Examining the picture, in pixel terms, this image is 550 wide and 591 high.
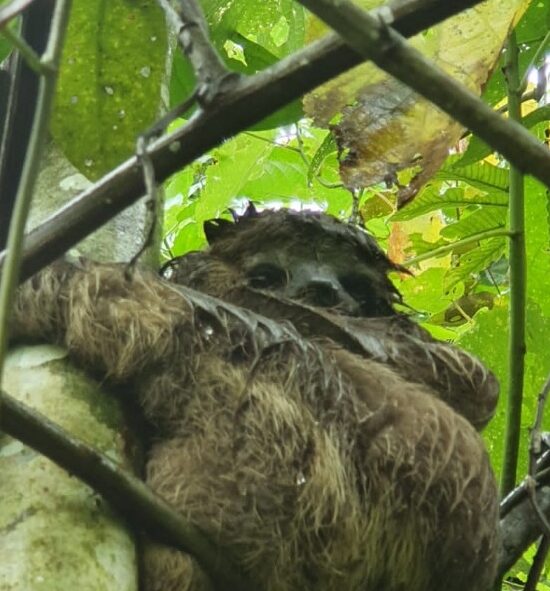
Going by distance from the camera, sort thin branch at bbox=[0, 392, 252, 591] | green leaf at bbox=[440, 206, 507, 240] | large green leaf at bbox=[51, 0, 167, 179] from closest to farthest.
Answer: thin branch at bbox=[0, 392, 252, 591], large green leaf at bbox=[51, 0, 167, 179], green leaf at bbox=[440, 206, 507, 240]

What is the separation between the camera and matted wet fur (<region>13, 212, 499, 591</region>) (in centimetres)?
217

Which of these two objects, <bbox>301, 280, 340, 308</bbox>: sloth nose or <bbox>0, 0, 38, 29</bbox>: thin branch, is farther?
<bbox>301, 280, 340, 308</bbox>: sloth nose

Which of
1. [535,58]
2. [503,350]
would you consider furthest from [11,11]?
[503,350]

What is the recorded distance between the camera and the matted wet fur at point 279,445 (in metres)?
2.17

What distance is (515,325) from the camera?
115 inches

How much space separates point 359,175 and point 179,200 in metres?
2.94

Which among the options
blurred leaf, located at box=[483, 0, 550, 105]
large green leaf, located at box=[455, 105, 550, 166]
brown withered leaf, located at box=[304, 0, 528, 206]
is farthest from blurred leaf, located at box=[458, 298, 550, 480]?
brown withered leaf, located at box=[304, 0, 528, 206]

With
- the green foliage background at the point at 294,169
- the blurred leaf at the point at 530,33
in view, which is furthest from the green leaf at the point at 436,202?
the blurred leaf at the point at 530,33

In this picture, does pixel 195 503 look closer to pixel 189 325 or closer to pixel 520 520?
pixel 189 325

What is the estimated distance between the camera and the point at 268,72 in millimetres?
1417

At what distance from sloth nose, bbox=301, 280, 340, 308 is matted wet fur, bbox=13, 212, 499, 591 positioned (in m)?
0.56

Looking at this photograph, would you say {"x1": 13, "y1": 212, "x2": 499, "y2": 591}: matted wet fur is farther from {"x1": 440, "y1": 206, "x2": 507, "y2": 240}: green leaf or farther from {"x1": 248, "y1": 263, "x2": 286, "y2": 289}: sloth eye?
{"x1": 440, "y1": 206, "x2": 507, "y2": 240}: green leaf

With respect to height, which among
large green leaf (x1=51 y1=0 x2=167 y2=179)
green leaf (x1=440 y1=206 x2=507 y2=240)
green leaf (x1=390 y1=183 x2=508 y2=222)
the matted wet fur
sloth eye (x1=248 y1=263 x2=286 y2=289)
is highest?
large green leaf (x1=51 y1=0 x2=167 y2=179)

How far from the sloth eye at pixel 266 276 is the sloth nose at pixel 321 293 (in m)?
0.11
